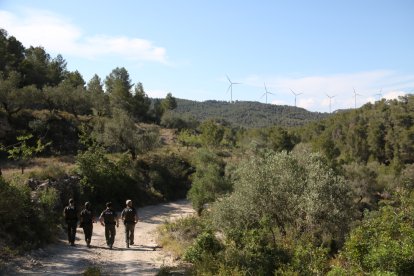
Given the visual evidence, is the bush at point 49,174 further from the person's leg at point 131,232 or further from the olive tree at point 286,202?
the olive tree at point 286,202

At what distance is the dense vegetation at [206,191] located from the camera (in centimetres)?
1449

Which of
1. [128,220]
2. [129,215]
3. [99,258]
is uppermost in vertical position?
[129,215]

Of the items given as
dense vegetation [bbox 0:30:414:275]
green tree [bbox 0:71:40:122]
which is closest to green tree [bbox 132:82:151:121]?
dense vegetation [bbox 0:30:414:275]

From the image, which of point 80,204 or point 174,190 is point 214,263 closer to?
point 80,204

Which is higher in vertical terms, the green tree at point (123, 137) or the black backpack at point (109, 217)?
the green tree at point (123, 137)

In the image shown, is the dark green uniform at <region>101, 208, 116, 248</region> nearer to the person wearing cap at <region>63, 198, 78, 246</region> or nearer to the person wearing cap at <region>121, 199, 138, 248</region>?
the person wearing cap at <region>121, 199, 138, 248</region>

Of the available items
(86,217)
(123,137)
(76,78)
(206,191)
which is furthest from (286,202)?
(76,78)

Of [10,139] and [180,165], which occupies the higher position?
[10,139]

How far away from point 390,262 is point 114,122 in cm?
3992

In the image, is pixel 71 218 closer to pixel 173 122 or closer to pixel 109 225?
pixel 109 225

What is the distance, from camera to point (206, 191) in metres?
32.7

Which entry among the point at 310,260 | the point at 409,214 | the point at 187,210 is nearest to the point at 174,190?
the point at 187,210

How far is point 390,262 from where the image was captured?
13.2 meters

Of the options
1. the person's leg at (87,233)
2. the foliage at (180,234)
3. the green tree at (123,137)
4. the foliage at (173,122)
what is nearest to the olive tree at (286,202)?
the foliage at (180,234)
